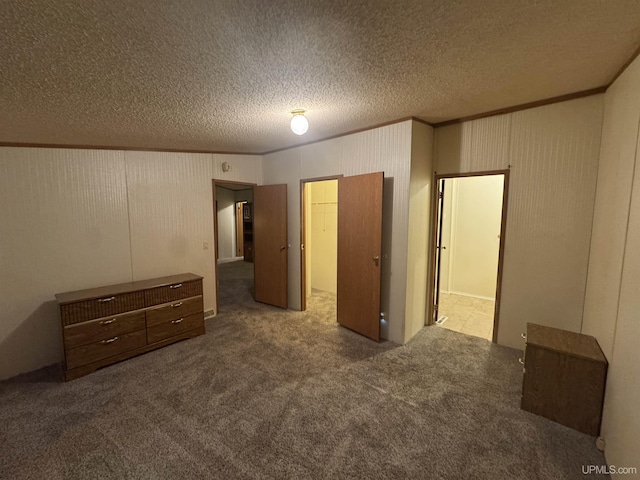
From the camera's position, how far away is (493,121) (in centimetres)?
291

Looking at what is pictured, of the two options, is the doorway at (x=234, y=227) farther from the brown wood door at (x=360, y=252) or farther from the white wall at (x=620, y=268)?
the white wall at (x=620, y=268)

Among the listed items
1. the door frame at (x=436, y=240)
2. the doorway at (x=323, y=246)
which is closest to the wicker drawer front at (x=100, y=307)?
the doorway at (x=323, y=246)

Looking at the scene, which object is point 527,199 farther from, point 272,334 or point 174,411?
point 174,411

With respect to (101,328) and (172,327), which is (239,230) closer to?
(172,327)

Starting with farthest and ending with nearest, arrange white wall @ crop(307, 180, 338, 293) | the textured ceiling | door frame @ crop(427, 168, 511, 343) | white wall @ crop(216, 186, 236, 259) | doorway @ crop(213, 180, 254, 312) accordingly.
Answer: white wall @ crop(216, 186, 236, 259)
doorway @ crop(213, 180, 254, 312)
white wall @ crop(307, 180, 338, 293)
door frame @ crop(427, 168, 511, 343)
the textured ceiling

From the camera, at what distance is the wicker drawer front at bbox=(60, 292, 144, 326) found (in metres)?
2.54

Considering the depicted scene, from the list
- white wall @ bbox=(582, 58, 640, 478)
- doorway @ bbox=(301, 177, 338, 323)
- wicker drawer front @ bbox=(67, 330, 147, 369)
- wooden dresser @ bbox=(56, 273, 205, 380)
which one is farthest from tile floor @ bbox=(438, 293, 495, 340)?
wicker drawer front @ bbox=(67, 330, 147, 369)

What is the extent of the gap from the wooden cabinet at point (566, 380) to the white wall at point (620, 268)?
7cm

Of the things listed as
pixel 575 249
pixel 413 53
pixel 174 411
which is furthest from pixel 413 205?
pixel 174 411

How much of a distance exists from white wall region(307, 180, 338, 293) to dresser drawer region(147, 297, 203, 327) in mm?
2094

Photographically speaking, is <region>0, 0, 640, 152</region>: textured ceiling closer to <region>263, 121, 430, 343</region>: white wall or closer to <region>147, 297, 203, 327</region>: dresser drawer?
<region>263, 121, 430, 343</region>: white wall

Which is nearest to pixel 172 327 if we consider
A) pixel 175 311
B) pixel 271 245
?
pixel 175 311

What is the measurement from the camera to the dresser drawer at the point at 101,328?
8.35ft

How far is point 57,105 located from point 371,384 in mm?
3239
